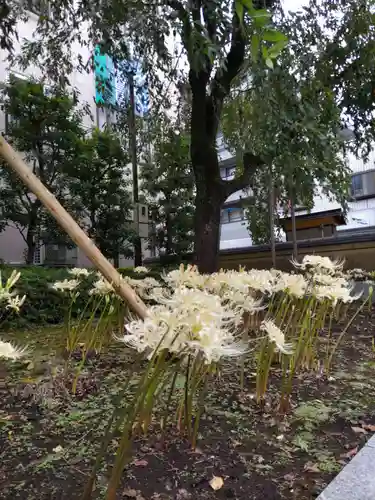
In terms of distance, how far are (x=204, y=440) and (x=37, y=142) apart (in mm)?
7445

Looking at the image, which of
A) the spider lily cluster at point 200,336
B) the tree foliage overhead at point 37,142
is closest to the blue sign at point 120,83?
the tree foliage overhead at point 37,142

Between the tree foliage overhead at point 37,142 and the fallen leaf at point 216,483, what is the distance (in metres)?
7.11

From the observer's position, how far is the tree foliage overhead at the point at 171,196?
9.51m

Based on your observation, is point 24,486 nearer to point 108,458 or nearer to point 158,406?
point 108,458

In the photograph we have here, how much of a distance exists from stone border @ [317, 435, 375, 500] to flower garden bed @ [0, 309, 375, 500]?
0.07 meters

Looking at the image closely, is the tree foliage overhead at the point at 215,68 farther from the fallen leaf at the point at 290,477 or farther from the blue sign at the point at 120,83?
the fallen leaf at the point at 290,477

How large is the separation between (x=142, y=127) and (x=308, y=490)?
23.8ft

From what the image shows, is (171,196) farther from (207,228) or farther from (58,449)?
(58,449)

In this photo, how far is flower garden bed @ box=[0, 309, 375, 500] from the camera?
4.68 feet

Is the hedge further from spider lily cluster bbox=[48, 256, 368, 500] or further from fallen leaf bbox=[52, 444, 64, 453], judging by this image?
fallen leaf bbox=[52, 444, 64, 453]

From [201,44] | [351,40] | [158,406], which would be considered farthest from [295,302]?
[351,40]

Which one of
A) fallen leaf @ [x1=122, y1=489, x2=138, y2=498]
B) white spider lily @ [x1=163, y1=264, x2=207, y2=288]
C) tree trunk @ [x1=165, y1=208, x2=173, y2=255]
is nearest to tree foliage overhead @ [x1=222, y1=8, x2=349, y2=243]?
white spider lily @ [x1=163, y1=264, x2=207, y2=288]

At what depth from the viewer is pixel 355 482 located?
142 cm

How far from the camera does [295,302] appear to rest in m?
2.74
